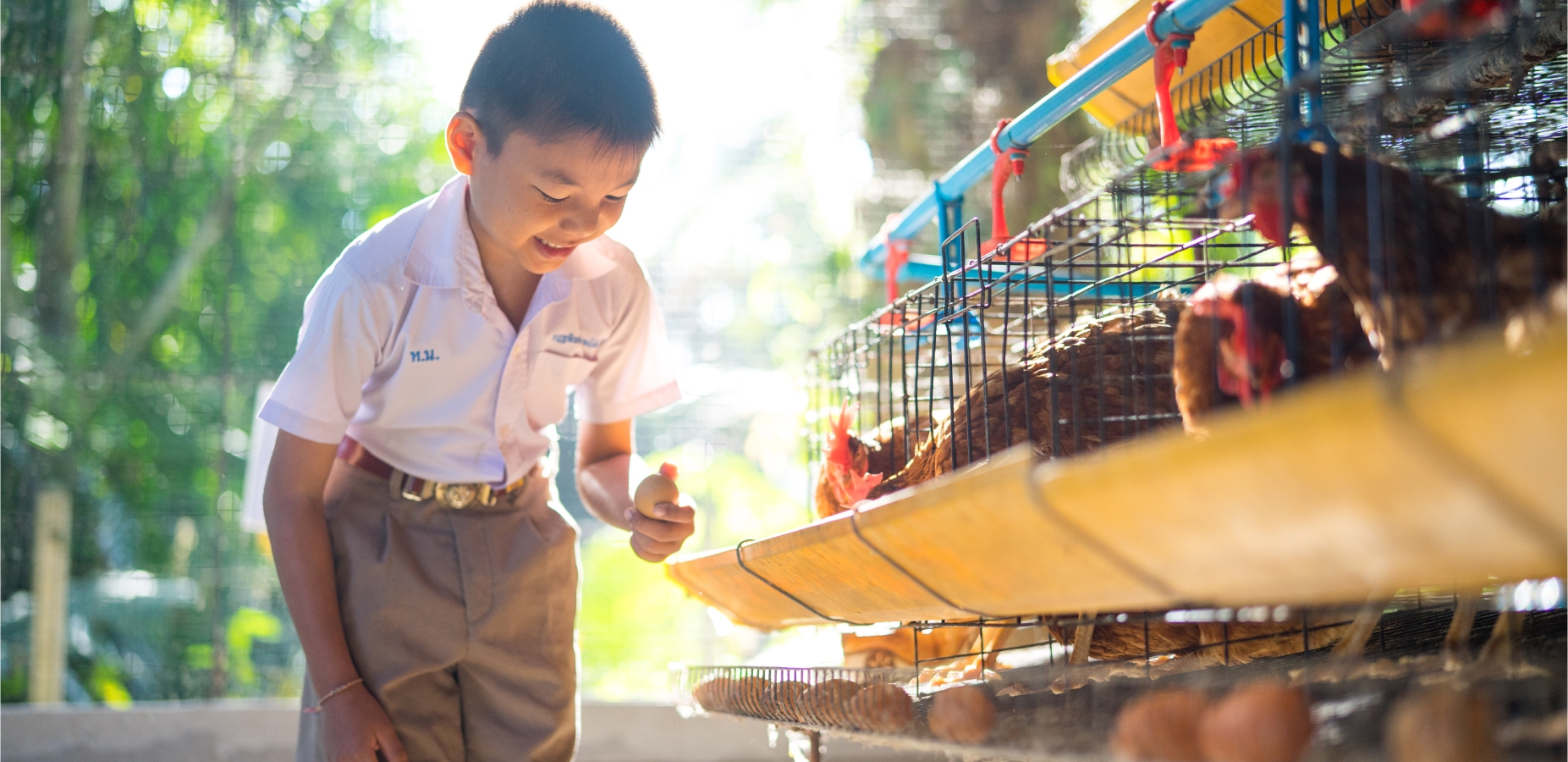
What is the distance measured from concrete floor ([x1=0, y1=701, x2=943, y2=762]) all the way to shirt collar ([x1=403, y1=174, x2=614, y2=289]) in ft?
4.58

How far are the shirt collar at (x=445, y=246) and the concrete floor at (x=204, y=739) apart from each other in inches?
54.9

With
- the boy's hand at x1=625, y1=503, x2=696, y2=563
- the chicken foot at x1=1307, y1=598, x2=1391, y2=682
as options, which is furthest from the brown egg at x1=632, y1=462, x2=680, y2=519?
the chicken foot at x1=1307, y1=598, x2=1391, y2=682

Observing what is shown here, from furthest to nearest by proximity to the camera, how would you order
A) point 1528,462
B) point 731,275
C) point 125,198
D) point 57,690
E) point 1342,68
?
point 731,275 → point 125,198 → point 57,690 → point 1342,68 → point 1528,462

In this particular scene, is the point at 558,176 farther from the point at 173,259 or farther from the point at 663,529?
the point at 173,259

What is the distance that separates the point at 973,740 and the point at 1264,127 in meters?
0.90

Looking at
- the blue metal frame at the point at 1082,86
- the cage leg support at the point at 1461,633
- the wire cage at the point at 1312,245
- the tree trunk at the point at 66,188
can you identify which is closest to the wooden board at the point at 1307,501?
the wire cage at the point at 1312,245

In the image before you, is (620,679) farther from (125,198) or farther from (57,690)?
(125,198)

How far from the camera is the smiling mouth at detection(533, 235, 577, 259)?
1.38 metres

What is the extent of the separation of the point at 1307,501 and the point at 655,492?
1014 mm

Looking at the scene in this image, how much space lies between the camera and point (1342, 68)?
1130 mm

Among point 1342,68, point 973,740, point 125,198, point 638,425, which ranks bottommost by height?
point 973,740

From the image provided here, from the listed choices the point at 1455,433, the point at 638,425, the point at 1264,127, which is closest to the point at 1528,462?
the point at 1455,433

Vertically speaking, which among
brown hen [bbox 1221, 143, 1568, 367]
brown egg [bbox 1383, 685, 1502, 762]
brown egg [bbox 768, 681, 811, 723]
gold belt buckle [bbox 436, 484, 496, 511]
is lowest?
brown egg [bbox 768, 681, 811, 723]

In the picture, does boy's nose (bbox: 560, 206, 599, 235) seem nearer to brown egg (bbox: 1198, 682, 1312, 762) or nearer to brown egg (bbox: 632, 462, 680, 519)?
brown egg (bbox: 632, 462, 680, 519)
